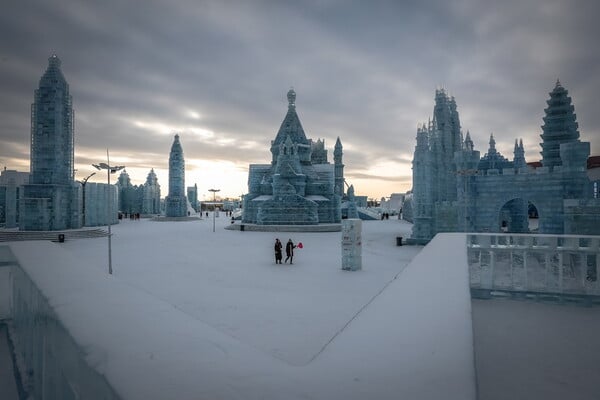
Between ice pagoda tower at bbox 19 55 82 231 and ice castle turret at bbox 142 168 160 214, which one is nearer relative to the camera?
ice pagoda tower at bbox 19 55 82 231

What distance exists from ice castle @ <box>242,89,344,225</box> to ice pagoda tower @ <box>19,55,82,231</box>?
835 inches

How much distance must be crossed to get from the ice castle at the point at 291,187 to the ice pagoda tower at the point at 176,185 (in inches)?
679

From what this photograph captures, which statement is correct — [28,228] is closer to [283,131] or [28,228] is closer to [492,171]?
[283,131]

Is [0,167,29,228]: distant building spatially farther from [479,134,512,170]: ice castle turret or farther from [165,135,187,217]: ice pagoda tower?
[479,134,512,170]: ice castle turret

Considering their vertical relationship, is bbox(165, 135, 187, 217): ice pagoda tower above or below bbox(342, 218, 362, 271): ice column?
above

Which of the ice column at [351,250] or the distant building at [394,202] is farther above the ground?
the distant building at [394,202]

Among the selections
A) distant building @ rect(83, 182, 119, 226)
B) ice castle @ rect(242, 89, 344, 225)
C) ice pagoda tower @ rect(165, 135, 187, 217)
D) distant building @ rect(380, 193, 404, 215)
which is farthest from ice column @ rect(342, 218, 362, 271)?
distant building @ rect(380, 193, 404, 215)

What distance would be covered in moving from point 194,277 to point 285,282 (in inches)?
152

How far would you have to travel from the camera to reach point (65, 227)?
36.6 metres

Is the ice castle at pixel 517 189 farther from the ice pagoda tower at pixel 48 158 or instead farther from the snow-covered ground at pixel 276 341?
the ice pagoda tower at pixel 48 158


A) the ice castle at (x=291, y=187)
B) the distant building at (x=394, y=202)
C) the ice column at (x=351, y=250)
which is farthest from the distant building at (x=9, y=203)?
the distant building at (x=394, y=202)

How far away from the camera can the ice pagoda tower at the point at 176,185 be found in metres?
60.3

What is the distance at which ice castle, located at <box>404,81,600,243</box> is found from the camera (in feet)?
61.1

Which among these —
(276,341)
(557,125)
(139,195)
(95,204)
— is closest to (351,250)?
(276,341)
